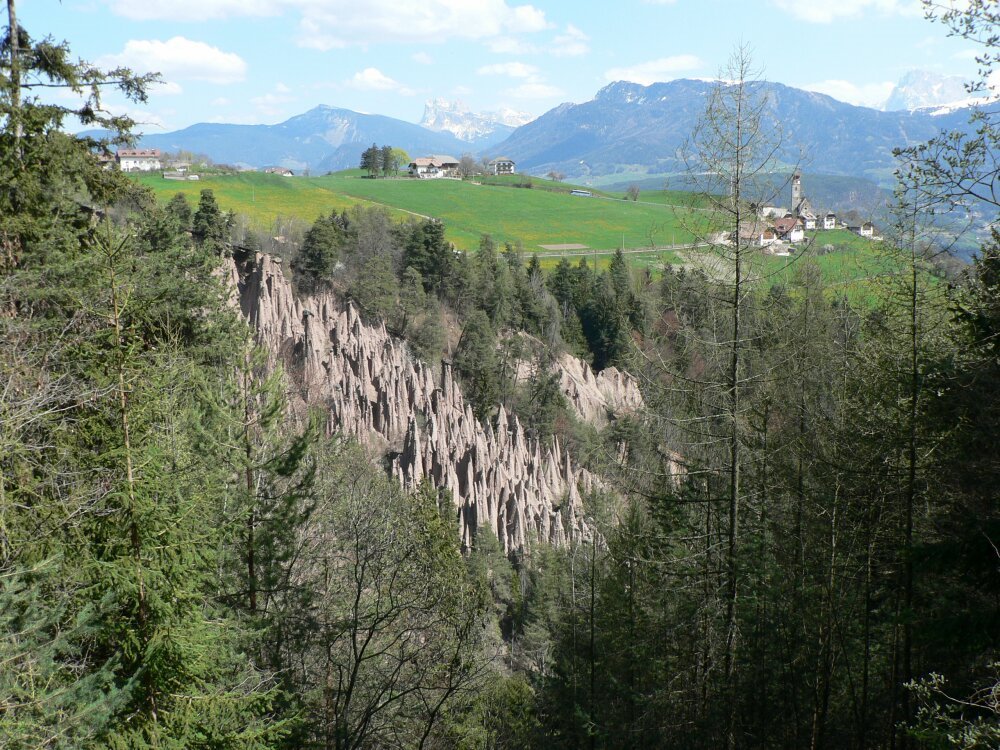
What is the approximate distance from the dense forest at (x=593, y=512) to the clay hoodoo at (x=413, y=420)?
15629 millimetres

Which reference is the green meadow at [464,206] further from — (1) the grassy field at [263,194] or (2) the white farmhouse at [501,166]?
(2) the white farmhouse at [501,166]

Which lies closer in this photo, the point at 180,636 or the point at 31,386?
the point at 180,636

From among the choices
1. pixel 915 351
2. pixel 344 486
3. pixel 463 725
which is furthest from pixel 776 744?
pixel 344 486

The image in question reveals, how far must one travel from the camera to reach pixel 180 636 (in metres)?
6.86

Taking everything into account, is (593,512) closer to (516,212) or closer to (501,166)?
(516,212)

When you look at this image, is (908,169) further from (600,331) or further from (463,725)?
(600,331)

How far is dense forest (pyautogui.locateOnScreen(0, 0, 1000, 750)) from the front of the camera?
6770mm

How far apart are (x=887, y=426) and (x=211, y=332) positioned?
14.9 meters

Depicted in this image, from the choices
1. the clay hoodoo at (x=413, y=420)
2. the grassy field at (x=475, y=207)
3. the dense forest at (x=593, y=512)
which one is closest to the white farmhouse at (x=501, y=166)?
the grassy field at (x=475, y=207)

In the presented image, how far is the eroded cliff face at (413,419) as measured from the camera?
34.0 m

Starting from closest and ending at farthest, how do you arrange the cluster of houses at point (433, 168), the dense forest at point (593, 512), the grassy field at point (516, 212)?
the dense forest at point (593, 512) < the grassy field at point (516, 212) < the cluster of houses at point (433, 168)

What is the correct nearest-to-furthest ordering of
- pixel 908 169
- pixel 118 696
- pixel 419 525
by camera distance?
pixel 118 696 → pixel 908 169 → pixel 419 525

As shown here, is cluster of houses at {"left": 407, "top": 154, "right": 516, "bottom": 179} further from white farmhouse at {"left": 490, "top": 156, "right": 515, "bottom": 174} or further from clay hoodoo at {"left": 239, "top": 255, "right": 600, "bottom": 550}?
clay hoodoo at {"left": 239, "top": 255, "right": 600, "bottom": 550}

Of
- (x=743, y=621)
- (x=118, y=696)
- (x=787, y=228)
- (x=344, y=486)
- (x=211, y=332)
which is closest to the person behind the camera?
(x=118, y=696)
